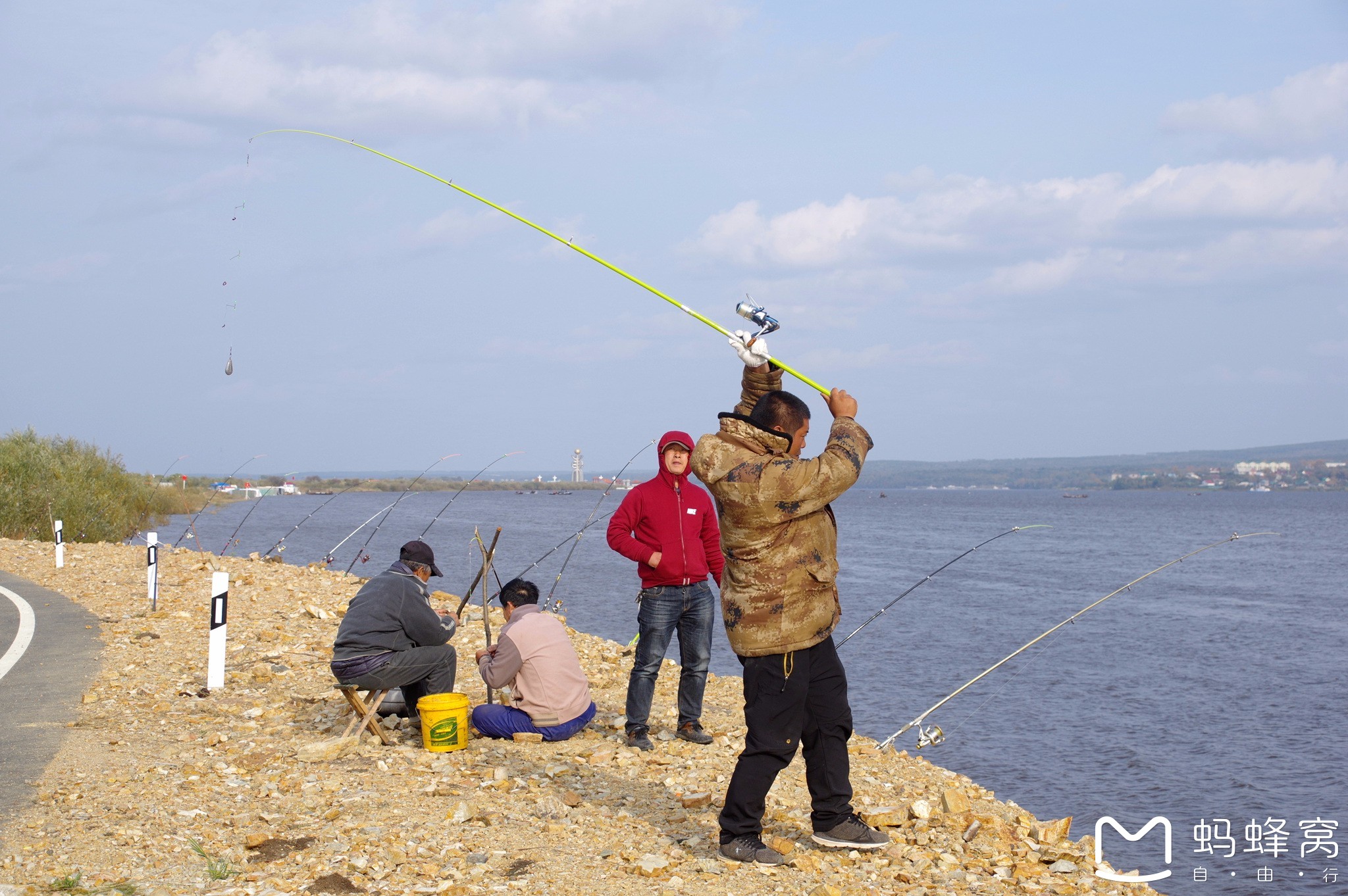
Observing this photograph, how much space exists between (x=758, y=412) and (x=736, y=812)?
1732 millimetres

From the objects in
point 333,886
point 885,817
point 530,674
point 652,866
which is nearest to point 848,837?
point 885,817

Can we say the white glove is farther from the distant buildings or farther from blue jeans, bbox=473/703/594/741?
the distant buildings

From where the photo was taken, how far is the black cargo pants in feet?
15.2

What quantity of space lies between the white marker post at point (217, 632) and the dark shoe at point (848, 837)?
5308 millimetres

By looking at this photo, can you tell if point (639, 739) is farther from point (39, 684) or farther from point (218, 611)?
point (39, 684)

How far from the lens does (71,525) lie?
81.7 ft

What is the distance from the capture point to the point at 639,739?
697 centimetres

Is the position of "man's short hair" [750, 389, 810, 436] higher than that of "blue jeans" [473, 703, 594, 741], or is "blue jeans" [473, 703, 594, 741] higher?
"man's short hair" [750, 389, 810, 436]

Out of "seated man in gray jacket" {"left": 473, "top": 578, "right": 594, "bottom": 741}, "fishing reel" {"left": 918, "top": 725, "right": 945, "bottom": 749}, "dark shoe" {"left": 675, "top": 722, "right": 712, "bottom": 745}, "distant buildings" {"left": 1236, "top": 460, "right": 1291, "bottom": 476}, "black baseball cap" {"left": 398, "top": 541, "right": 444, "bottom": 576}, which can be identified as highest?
"distant buildings" {"left": 1236, "top": 460, "right": 1291, "bottom": 476}

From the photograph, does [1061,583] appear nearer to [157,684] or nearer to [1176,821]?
[1176,821]

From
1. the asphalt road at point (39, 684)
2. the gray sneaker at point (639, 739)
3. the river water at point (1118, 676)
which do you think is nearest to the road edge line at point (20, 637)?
the asphalt road at point (39, 684)

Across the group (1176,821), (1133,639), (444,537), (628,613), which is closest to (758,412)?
(1176,821)

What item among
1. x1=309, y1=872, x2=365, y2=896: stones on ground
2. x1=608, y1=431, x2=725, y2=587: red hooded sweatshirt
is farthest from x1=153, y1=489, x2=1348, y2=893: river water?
x1=309, y1=872, x2=365, y2=896: stones on ground

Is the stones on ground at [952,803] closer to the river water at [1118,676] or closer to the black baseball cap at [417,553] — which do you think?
the river water at [1118,676]
